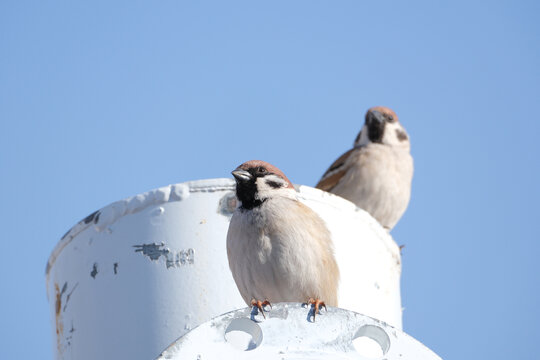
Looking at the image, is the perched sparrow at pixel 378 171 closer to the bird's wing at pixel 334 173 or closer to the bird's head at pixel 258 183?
the bird's wing at pixel 334 173

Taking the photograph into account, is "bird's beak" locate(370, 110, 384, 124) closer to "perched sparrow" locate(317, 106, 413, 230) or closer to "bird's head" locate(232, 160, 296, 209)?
"perched sparrow" locate(317, 106, 413, 230)

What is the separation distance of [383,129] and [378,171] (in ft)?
2.72

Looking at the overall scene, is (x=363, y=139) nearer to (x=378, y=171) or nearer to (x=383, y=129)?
(x=383, y=129)

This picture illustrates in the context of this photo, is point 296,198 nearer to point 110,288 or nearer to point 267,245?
point 267,245

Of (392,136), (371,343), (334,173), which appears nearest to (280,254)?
(371,343)

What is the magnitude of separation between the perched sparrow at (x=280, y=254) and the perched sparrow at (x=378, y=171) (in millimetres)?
5013

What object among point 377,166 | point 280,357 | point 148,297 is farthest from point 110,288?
point 377,166

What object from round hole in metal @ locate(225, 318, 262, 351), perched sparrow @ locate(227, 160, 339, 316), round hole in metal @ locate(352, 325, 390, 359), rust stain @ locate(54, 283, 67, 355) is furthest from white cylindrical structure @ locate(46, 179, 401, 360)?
round hole in metal @ locate(352, 325, 390, 359)

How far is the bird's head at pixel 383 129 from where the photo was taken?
11.1m

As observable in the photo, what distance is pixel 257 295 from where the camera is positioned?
16.8ft

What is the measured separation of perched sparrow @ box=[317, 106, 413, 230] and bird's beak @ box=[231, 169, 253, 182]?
16.1 feet

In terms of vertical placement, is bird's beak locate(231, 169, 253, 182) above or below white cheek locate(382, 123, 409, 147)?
above

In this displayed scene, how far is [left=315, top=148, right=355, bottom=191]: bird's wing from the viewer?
1069cm

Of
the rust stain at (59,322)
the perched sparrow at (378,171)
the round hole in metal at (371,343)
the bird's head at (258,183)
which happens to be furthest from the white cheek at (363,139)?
the round hole in metal at (371,343)
